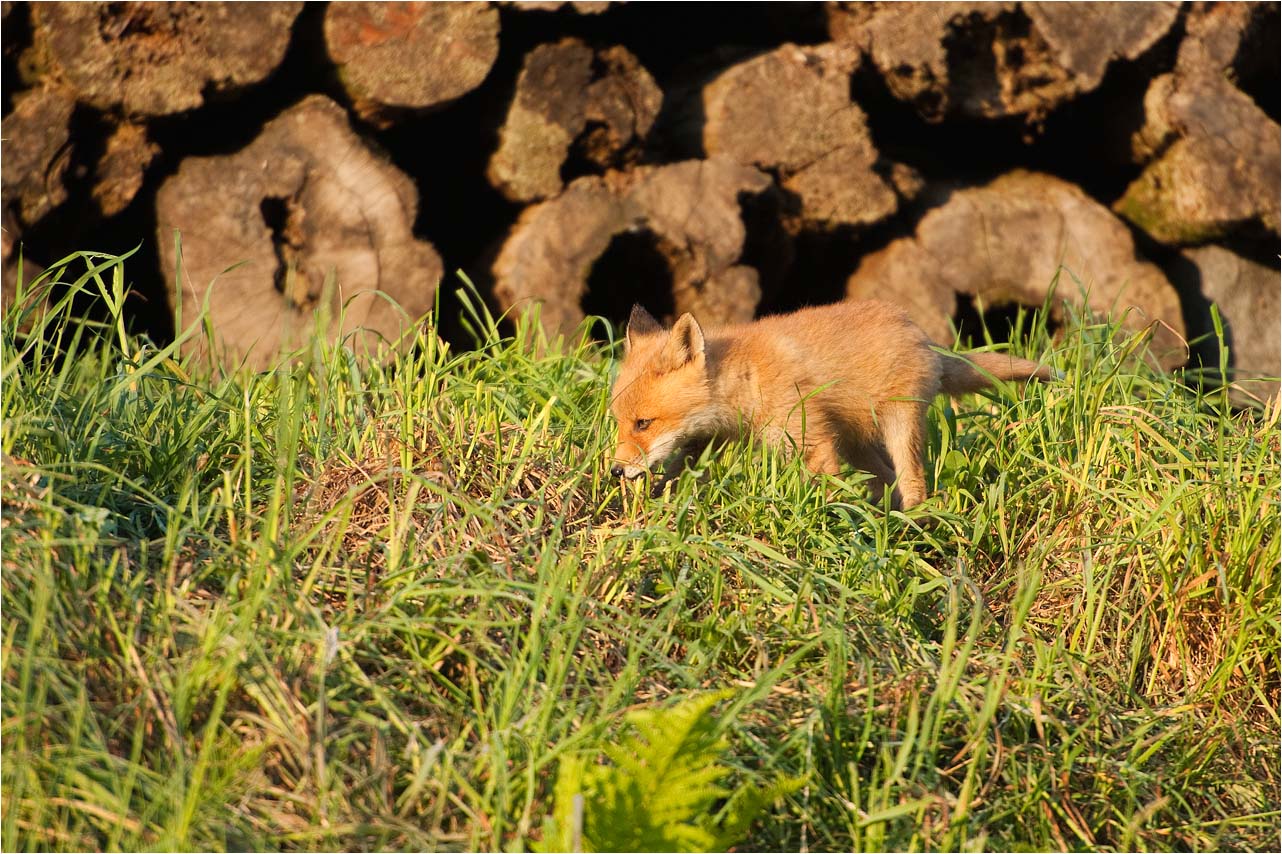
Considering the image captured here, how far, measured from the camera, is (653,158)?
6.32 metres

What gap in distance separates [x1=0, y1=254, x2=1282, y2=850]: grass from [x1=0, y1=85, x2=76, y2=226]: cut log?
1561 millimetres

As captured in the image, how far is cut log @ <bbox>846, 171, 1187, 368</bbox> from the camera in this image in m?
6.46

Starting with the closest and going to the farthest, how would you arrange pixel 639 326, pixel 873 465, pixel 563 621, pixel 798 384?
pixel 563 621 → pixel 798 384 → pixel 639 326 → pixel 873 465

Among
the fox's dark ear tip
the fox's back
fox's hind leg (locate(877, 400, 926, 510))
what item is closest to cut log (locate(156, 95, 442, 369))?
the fox's dark ear tip

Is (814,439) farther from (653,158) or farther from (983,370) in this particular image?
(653,158)

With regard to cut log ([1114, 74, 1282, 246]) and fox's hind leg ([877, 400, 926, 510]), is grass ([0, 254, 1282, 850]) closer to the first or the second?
fox's hind leg ([877, 400, 926, 510])

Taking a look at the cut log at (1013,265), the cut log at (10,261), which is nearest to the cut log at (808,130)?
the cut log at (1013,265)

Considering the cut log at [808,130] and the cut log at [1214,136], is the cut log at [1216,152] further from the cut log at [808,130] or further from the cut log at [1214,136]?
the cut log at [808,130]

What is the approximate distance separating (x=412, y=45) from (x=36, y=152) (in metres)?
1.71

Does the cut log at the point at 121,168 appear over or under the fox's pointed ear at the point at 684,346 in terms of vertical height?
over

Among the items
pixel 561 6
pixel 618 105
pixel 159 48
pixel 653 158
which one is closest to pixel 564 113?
pixel 618 105

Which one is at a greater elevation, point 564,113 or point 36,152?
point 36,152

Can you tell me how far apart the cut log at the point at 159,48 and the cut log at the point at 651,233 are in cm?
147

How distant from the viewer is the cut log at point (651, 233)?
19.4ft
